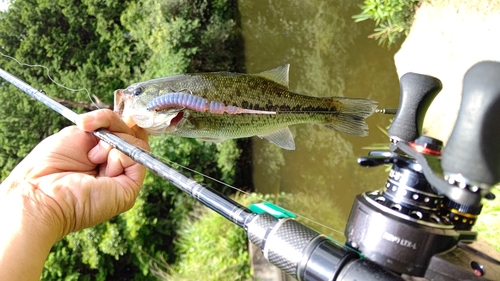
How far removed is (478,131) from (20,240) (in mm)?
1380

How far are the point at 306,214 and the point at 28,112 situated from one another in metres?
3.70

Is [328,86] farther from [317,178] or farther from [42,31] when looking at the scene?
[42,31]

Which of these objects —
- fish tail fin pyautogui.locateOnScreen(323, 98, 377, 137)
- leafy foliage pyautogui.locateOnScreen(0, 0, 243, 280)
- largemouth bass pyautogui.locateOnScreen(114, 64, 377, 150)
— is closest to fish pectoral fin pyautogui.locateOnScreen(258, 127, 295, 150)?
largemouth bass pyautogui.locateOnScreen(114, 64, 377, 150)

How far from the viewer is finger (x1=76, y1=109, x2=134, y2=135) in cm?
155

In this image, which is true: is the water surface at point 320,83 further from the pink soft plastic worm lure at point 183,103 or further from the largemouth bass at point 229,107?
the pink soft plastic worm lure at point 183,103

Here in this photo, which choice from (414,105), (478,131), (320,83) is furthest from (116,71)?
(478,131)

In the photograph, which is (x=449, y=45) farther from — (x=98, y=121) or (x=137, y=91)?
(x=98, y=121)

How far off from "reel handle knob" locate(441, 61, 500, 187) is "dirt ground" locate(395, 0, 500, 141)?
2454 mm

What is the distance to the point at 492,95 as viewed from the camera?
0.72 meters

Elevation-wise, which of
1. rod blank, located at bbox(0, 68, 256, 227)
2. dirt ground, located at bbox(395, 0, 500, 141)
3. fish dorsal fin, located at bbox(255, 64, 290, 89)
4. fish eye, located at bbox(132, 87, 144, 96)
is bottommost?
rod blank, located at bbox(0, 68, 256, 227)

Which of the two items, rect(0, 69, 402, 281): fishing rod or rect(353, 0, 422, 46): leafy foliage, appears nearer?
rect(0, 69, 402, 281): fishing rod

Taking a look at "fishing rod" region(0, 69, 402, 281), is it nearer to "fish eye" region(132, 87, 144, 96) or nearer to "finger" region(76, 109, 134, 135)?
"finger" region(76, 109, 134, 135)

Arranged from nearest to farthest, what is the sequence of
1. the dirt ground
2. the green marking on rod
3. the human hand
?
the green marking on rod
the human hand
the dirt ground

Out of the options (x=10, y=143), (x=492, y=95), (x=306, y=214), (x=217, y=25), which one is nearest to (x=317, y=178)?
(x=306, y=214)
